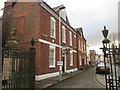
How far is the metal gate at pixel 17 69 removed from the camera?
5.26 metres

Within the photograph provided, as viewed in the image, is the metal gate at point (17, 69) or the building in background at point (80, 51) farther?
the building in background at point (80, 51)

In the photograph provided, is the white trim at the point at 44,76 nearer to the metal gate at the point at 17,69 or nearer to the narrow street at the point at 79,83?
the narrow street at the point at 79,83

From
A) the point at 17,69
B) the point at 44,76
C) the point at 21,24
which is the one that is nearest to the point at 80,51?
the point at 44,76

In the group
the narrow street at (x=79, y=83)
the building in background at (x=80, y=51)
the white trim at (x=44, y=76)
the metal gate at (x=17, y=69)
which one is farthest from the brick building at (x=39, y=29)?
the building in background at (x=80, y=51)

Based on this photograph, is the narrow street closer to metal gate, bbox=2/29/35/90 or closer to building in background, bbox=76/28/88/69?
metal gate, bbox=2/29/35/90

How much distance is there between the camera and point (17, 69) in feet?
18.2

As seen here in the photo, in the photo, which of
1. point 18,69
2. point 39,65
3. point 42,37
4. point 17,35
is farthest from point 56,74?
point 18,69

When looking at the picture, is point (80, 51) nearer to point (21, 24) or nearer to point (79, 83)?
point (21, 24)

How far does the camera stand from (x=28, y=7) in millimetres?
12750

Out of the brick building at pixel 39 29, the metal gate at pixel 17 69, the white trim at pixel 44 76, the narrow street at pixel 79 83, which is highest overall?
the brick building at pixel 39 29

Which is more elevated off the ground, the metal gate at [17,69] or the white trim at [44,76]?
the metal gate at [17,69]

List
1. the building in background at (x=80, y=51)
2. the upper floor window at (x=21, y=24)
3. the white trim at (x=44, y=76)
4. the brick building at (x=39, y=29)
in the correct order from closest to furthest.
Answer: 1. the white trim at (x=44, y=76)
2. the brick building at (x=39, y=29)
3. the upper floor window at (x=21, y=24)
4. the building in background at (x=80, y=51)

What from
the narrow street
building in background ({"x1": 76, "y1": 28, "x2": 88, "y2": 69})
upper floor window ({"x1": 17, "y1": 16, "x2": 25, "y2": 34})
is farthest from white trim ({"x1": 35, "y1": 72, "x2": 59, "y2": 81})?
building in background ({"x1": 76, "y1": 28, "x2": 88, "y2": 69})

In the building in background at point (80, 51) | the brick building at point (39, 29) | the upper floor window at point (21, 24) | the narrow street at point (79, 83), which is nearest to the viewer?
the narrow street at point (79, 83)
